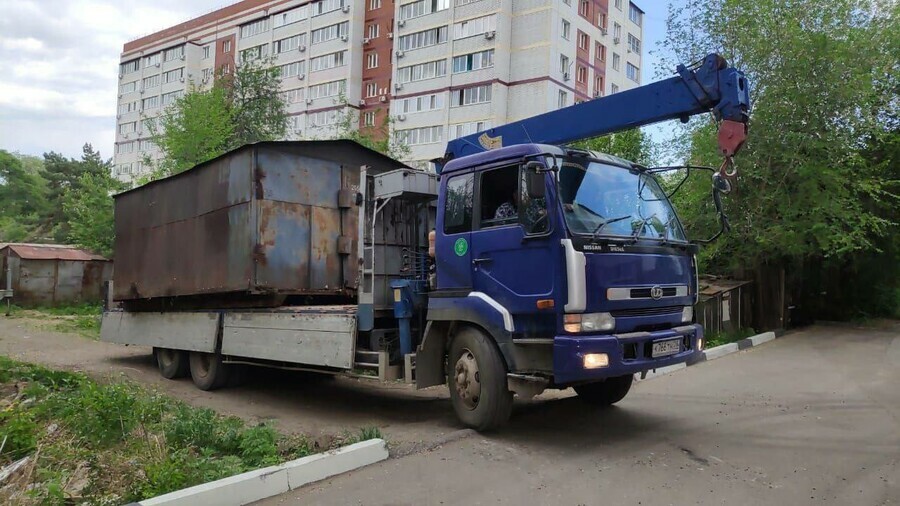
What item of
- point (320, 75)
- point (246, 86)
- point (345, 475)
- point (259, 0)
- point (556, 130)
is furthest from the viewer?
point (259, 0)

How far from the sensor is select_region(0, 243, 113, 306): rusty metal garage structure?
23.5 meters

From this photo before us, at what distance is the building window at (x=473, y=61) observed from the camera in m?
37.7

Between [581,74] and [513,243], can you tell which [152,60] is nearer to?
[581,74]

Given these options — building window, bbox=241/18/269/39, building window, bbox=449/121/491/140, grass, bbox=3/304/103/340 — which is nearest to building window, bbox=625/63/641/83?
building window, bbox=449/121/491/140

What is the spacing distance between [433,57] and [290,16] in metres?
16.4

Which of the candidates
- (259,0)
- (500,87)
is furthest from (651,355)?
(259,0)

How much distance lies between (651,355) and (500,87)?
33654 mm

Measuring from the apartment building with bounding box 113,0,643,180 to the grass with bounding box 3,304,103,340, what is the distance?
930cm

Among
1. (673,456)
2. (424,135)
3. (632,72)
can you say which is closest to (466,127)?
(424,135)

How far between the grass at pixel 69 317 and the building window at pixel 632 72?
124 ft

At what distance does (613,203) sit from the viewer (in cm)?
589

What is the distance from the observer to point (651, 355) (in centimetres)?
554

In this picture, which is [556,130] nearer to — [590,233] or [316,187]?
[590,233]

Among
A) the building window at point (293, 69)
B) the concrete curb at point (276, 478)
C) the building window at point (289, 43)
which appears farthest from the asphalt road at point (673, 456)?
the building window at point (289, 43)
